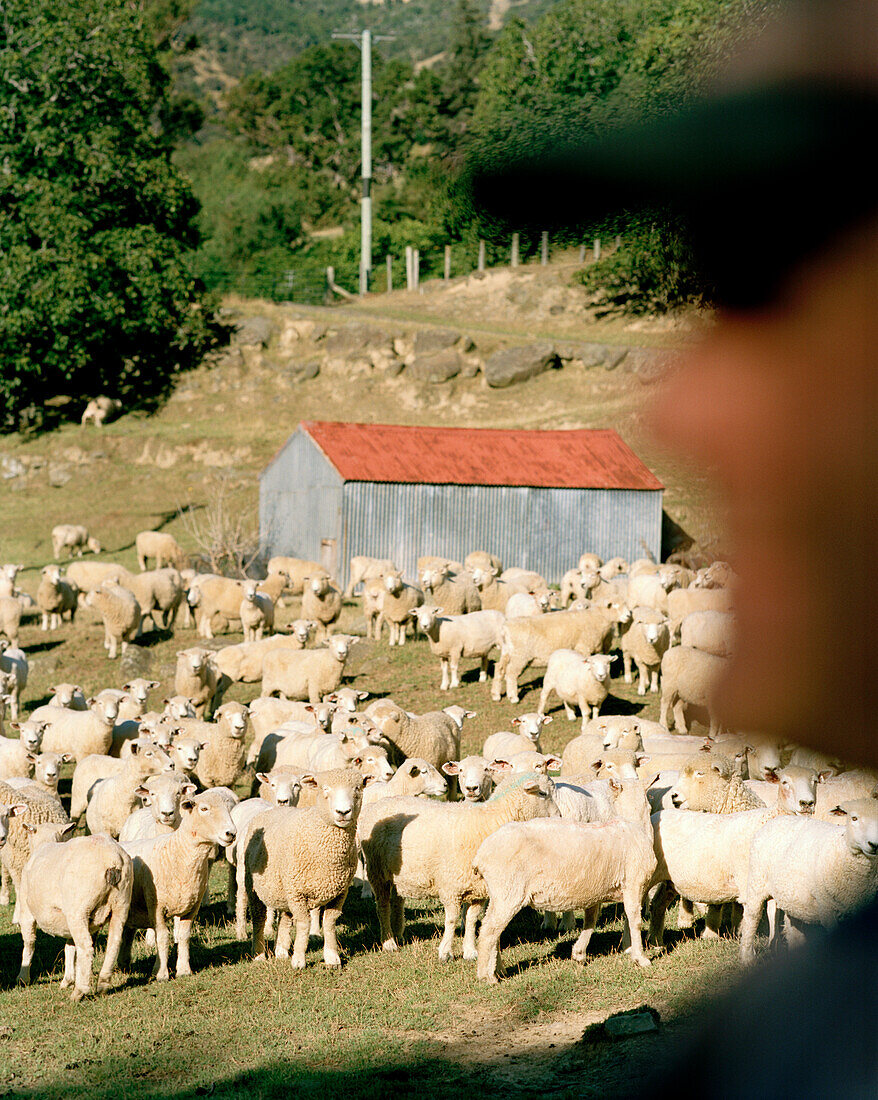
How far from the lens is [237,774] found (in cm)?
1555

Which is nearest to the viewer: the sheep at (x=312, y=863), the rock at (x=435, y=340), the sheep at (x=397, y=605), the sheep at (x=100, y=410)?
the sheep at (x=312, y=863)

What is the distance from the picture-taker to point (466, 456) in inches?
1459

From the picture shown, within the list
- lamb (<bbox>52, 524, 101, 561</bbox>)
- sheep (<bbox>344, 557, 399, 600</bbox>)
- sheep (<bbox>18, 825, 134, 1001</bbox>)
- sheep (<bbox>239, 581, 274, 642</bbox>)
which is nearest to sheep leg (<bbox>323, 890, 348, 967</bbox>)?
sheep (<bbox>18, 825, 134, 1001</bbox>)

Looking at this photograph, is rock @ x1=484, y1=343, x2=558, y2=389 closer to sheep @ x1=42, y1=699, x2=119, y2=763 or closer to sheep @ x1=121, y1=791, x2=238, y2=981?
sheep @ x1=42, y1=699, x2=119, y2=763

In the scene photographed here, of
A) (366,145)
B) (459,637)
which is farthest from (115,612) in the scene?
(366,145)

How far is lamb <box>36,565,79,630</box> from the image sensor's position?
2750 centimetres

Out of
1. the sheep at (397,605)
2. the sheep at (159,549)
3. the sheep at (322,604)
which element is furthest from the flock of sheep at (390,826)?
the sheep at (159,549)

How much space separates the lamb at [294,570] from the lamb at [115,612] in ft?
18.1

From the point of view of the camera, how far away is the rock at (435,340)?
50.4 metres

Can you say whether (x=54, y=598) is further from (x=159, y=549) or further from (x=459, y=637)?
(x=459, y=637)

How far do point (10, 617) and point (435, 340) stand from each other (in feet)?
91.4

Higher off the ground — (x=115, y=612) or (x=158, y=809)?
(x=158, y=809)

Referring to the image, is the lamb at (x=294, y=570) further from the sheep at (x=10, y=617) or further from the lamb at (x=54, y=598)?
the sheep at (x=10, y=617)

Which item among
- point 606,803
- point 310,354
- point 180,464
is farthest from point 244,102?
point 606,803
